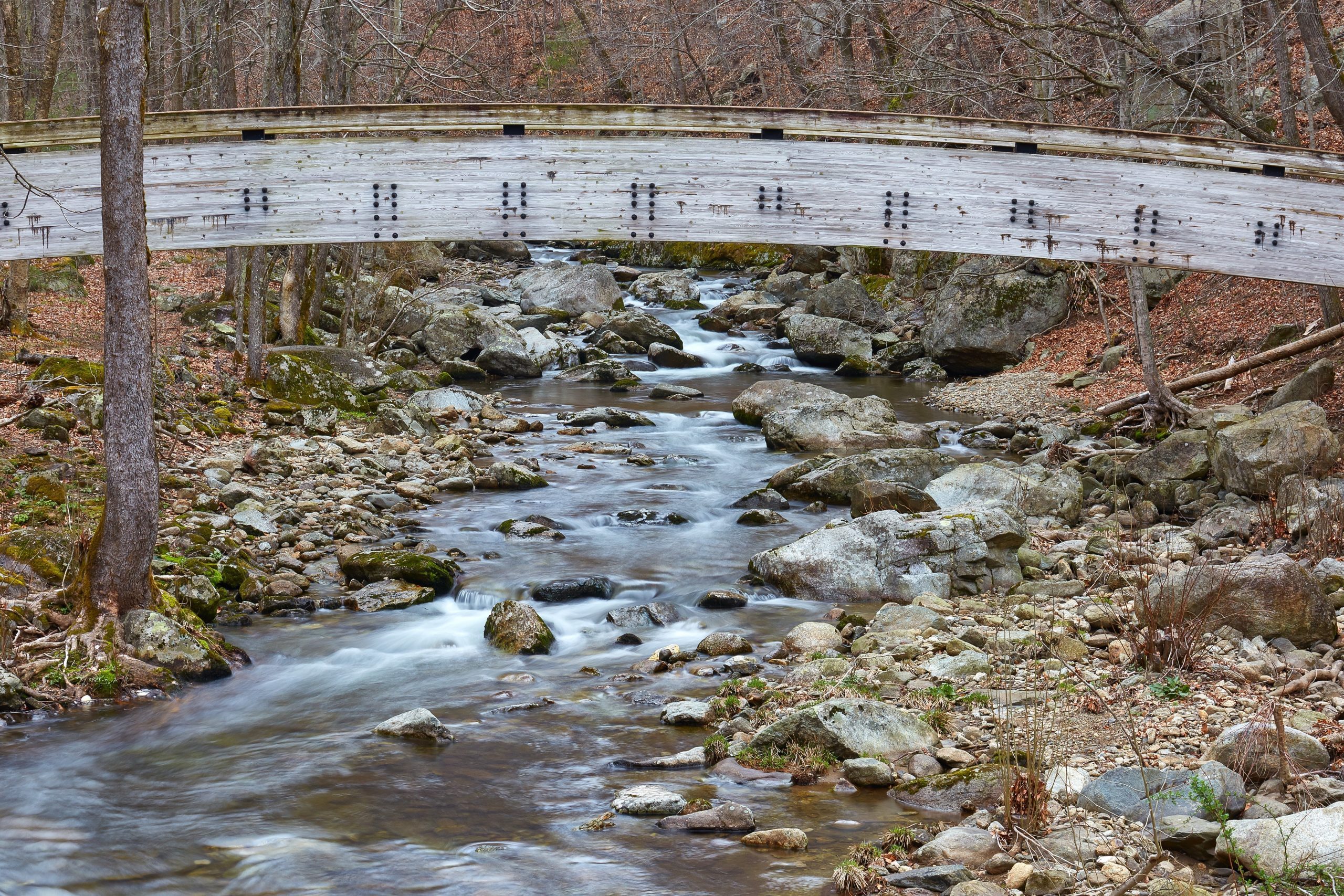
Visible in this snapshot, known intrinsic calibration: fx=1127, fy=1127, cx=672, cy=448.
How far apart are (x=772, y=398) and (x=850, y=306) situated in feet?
20.6

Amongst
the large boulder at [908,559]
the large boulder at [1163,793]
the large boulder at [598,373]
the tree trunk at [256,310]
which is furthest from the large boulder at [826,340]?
the large boulder at [1163,793]

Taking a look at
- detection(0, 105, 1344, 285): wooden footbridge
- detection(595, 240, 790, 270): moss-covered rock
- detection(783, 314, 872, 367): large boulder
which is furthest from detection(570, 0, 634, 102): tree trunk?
detection(0, 105, 1344, 285): wooden footbridge

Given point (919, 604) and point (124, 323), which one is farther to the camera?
point (919, 604)

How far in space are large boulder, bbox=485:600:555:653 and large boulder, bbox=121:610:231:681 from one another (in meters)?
1.96

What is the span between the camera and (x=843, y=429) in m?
14.5

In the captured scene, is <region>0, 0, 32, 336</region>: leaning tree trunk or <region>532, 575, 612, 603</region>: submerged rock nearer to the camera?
<region>532, 575, 612, 603</region>: submerged rock

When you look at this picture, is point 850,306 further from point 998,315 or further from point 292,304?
point 292,304

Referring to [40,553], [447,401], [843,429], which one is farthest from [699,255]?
[40,553]

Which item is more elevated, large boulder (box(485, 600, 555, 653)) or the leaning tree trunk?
the leaning tree trunk

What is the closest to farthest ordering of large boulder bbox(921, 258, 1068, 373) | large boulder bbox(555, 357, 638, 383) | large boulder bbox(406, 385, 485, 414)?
1. large boulder bbox(406, 385, 485, 414)
2. large boulder bbox(921, 258, 1068, 373)
3. large boulder bbox(555, 357, 638, 383)

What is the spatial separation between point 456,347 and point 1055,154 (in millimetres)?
12548

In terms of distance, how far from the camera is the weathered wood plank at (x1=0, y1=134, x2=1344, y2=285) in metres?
8.91

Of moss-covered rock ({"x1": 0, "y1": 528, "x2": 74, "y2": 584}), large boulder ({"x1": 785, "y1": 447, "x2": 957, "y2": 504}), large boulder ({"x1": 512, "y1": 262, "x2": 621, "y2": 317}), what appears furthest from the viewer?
large boulder ({"x1": 512, "y1": 262, "x2": 621, "y2": 317})

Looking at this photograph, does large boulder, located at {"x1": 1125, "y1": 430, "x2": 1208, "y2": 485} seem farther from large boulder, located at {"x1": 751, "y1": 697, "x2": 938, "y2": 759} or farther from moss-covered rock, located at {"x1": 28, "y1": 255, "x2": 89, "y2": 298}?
moss-covered rock, located at {"x1": 28, "y1": 255, "x2": 89, "y2": 298}
